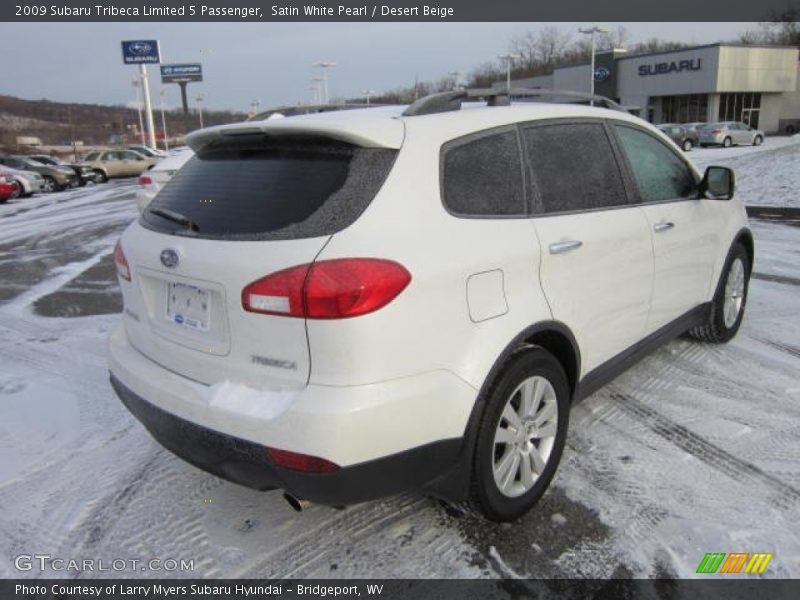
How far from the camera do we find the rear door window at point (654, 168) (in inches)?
142

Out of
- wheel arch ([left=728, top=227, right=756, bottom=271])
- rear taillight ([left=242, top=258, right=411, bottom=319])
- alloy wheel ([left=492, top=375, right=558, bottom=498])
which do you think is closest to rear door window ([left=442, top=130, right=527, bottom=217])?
rear taillight ([left=242, top=258, right=411, bottom=319])

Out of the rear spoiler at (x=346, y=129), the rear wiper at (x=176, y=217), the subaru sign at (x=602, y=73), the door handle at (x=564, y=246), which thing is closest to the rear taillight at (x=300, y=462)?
the rear wiper at (x=176, y=217)

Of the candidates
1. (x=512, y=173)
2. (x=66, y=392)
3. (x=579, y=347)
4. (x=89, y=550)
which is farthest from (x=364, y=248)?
(x=66, y=392)

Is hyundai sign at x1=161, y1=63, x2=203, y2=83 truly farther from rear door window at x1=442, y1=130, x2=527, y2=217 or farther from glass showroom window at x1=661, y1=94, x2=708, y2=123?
rear door window at x1=442, y1=130, x2=527, y2=217

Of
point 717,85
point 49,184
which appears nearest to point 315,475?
point 49,184

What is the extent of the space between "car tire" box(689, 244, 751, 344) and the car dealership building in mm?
49543

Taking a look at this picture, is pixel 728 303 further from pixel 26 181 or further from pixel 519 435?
pixel 26 181

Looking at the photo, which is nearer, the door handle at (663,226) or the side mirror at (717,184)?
the door handle at (663,226)

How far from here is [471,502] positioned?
2.59 m

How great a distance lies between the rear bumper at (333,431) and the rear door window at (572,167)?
3.54 feet

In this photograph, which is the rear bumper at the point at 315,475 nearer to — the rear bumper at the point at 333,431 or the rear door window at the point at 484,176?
the rear bumper at the point at 333,431

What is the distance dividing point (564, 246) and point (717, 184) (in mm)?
1952

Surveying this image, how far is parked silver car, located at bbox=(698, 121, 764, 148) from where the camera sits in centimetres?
3434

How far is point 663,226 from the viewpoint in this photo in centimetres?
362
